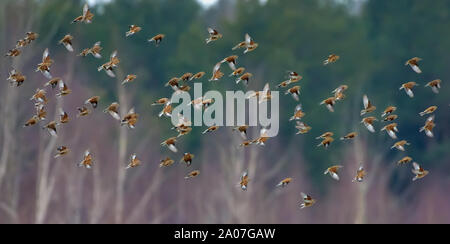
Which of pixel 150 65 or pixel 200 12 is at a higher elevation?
pixel 200 12

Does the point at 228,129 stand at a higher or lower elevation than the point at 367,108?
higher

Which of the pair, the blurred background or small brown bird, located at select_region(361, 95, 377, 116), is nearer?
small brown bird, located at select_region(361, 95, 377, 116)

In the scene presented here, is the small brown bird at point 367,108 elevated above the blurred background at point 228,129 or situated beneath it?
situated beneath

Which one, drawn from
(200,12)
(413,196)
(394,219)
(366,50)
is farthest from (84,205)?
(200,12)

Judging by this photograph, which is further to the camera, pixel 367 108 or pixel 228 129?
pixel 228 129

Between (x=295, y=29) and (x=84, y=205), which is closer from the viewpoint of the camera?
(x=84, y=205)

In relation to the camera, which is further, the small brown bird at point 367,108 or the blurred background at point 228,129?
the blurred background at point 228,129

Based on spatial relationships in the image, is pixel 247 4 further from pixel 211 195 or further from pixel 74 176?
pixel 74 176

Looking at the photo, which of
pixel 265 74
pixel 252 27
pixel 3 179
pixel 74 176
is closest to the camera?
pixel 3 179
